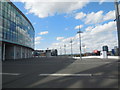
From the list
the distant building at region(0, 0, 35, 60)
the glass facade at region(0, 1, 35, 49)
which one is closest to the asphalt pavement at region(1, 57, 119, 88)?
the distant building at region(0, 0, 35, 60)

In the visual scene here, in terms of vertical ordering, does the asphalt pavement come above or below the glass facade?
below

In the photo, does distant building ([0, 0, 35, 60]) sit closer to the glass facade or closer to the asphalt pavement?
the glass facade

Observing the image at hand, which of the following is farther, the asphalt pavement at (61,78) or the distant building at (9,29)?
the distant building at (9,29)

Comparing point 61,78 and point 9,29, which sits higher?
point 9,29

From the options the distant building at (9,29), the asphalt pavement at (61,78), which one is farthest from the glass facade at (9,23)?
the asphalt pavement at (61,78)

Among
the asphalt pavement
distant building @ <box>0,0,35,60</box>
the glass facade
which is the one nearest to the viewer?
the asphalt pavement

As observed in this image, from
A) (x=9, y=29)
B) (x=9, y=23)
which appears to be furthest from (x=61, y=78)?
(x=9, y=23)

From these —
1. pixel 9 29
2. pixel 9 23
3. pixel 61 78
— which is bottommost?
pixel 61 78

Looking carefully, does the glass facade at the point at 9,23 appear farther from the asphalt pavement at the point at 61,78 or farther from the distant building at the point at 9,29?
the asphalt pavement at the point at 61,78

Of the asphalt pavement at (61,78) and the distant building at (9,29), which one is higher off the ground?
the distant building at (9,29)

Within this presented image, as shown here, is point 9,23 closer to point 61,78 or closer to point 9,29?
point 9,29

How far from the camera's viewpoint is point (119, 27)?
17.9 ft

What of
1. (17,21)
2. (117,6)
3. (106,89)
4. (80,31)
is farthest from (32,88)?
(17,21)

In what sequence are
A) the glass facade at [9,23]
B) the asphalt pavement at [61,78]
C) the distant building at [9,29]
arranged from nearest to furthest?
the asphalt pavement at [61,78]
the glass facade at [9,23]
the distant building at [9,29]
